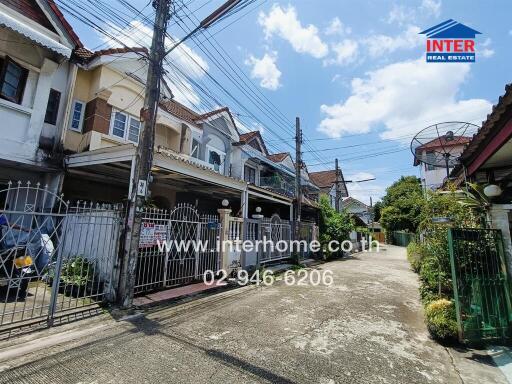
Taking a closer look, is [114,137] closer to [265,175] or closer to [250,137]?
[250,137]

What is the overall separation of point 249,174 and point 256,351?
15.8 metres

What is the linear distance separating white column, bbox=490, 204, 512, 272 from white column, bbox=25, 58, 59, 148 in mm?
11159

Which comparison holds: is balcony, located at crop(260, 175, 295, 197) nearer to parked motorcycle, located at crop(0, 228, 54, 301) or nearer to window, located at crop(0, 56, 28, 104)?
window, located at crop(0, 56, 28, 104)

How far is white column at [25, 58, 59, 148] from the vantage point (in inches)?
301

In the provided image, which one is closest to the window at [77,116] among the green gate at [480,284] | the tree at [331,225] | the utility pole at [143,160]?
the utility pole at [143,160]

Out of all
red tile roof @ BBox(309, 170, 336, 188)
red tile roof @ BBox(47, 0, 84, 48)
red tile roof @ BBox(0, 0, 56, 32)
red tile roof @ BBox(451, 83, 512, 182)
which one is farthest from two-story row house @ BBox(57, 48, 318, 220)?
red tile roof @ BBox(309, 170, 336, 188)

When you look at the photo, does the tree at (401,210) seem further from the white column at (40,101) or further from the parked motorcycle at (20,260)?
the parked motorcycle at (20,260)

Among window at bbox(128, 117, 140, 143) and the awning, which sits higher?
the awning

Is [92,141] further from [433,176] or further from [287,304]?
[433,176]

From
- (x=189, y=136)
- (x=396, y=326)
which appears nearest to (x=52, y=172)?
(x=189, y=136)

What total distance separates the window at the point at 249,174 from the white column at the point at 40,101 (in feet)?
39.5

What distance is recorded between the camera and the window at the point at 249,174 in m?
18.8

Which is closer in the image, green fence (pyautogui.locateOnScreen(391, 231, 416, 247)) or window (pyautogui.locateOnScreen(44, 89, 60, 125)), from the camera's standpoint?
window (pyautogui.locateOnScreen(44, 89, 60, 125))

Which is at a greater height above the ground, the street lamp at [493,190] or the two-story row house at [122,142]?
the two-story row house at [122,142]
